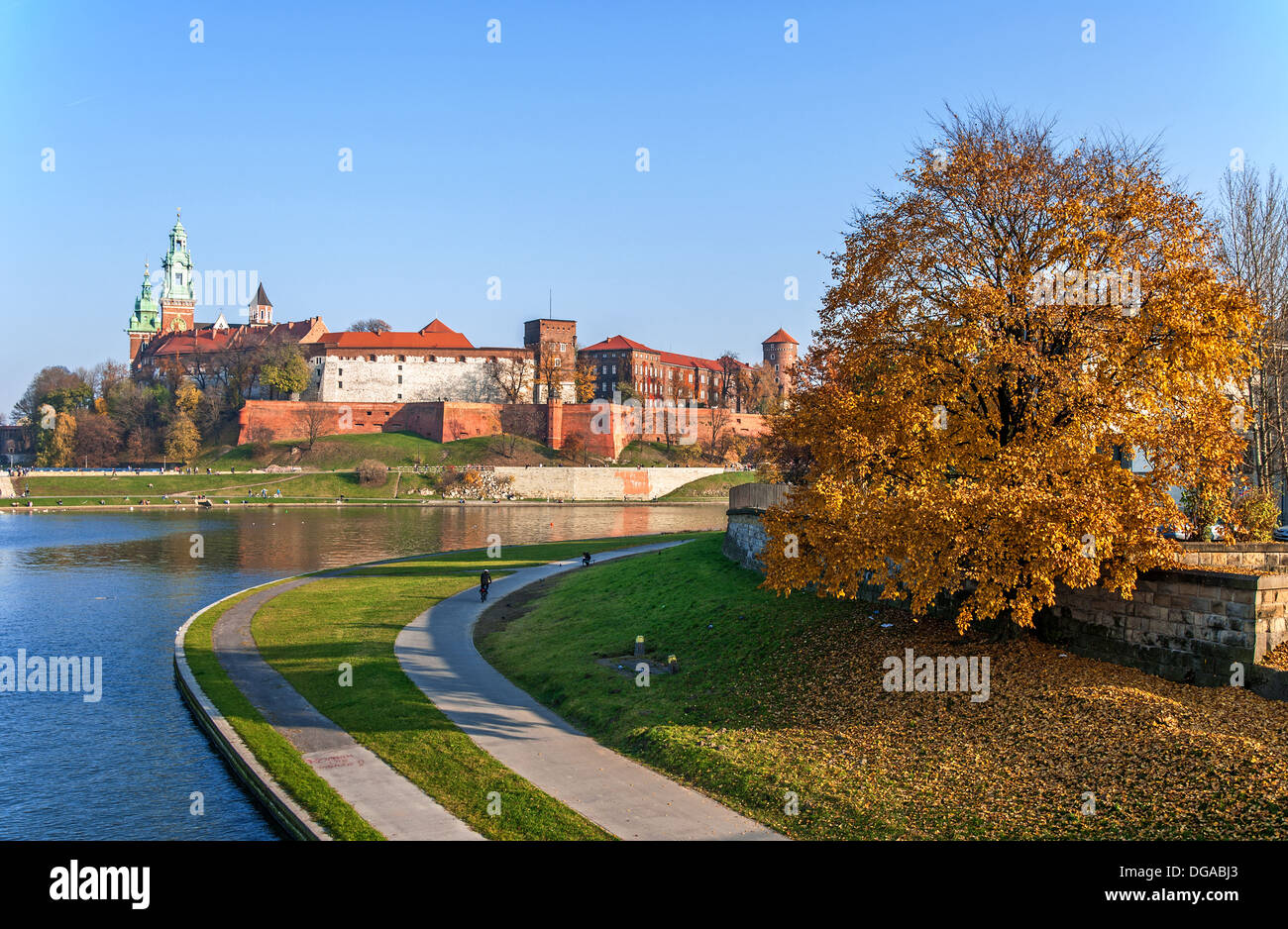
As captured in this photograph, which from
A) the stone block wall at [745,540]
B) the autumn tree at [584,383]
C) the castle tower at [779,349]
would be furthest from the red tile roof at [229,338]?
the stone block wall at [745,540]

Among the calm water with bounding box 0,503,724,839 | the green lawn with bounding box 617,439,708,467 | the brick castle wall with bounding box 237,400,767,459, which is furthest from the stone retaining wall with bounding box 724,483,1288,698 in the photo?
the brick castle wall with bounding box 237,400,767,459

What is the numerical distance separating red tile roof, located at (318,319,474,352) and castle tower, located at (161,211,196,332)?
52.0 metres

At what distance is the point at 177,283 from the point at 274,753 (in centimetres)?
18669

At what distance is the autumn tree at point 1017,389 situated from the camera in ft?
47.2

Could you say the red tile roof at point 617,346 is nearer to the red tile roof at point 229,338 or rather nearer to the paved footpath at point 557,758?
the red tile roof at point 229,338

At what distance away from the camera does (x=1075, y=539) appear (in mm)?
13938

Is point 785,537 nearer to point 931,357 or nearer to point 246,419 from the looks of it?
point 931,357

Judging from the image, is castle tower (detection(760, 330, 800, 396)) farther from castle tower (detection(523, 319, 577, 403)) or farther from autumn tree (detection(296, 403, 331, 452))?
autumn tree (detection(296, 403, 331, 452))

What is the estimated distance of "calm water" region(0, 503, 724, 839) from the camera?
15.1 m

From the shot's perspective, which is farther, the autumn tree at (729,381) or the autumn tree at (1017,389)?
the autumn tree at (729,381)

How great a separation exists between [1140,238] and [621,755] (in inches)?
481

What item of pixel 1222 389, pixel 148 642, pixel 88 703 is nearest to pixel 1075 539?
pixel 1222 389

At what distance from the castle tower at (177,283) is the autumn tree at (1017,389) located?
181 m

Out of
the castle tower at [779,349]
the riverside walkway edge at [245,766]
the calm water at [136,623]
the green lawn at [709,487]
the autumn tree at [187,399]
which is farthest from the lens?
the castle tower at [779,349]
